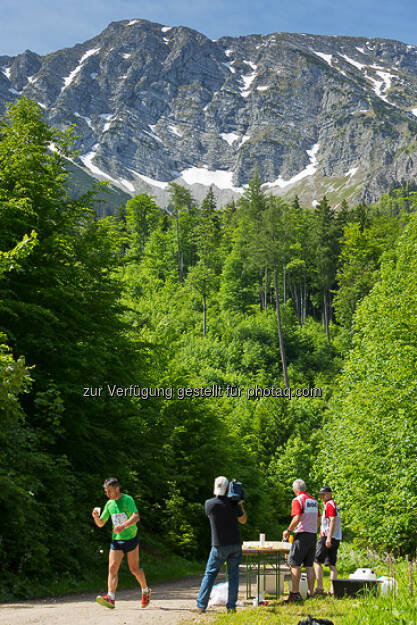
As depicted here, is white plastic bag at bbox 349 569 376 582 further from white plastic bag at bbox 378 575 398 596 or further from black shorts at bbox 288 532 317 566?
black shorts at bbox 288 532 317 566

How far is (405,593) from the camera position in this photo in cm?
730

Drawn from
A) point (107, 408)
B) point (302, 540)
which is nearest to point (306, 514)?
point (302, 540)

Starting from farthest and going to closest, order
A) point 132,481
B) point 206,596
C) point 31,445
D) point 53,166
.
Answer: point 53,166 → point 132,481 → point 31,445 → point 206,596

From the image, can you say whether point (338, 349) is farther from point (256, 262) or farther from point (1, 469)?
point (1, 469)

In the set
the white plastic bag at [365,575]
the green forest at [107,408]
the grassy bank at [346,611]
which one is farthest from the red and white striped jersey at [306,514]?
the green forest at [107,408]

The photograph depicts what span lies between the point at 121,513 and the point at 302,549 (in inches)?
112

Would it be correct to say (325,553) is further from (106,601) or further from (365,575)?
(106,601)

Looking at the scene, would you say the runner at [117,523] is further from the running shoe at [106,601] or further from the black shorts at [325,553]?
the black shorts at [325,553]

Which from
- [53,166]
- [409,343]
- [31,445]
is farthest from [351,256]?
[31,445]

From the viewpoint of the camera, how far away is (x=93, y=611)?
8.62 meters

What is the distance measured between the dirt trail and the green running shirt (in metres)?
1.04

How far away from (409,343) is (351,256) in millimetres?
34525

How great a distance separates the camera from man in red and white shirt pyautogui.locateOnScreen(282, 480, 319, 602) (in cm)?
877

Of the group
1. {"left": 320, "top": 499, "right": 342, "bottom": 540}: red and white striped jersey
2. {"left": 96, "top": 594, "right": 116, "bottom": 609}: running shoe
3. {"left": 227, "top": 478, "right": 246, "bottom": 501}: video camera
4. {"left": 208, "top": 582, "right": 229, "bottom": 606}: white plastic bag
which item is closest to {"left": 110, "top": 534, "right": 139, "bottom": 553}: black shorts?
{"left": 96, "top": 594, "right": 116, "bottom": 609}: running shoe
